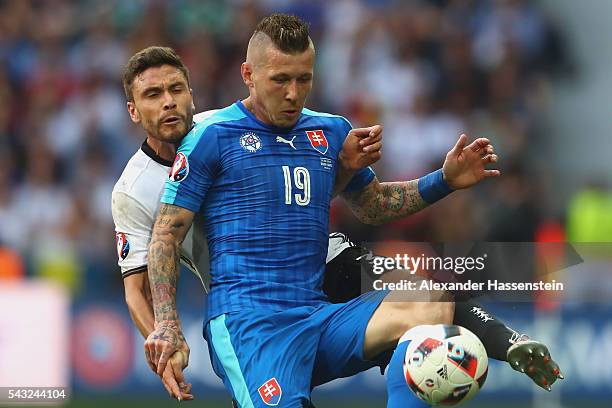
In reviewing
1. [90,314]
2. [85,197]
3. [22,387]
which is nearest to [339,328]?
[22,387]

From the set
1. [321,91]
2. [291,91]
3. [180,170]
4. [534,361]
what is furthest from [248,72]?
[321,91]

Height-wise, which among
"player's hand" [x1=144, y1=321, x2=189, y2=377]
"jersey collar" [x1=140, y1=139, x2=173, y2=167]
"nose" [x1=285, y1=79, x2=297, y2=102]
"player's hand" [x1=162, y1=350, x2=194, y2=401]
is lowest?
"player's hand" [x1=162, y1=350, x2=194, y2=401]

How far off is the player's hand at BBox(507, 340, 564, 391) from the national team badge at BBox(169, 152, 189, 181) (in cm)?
168

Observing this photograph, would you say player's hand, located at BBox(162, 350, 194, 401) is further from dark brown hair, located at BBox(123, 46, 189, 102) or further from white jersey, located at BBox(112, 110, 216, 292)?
dark brown hair, located at BBox(123, 46, 189, 102)

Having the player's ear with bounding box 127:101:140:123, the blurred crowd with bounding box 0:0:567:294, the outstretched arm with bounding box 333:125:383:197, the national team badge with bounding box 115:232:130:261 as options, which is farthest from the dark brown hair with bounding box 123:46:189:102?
the blurred crowd with bounding box 0:0:567:294

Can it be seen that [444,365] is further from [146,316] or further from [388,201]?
[146,316]

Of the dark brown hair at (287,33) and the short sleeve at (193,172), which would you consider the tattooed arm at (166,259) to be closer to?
the short sleeve at (193,172)

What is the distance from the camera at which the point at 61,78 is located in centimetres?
1393

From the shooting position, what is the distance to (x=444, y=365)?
510cm

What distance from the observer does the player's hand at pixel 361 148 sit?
18.8ft

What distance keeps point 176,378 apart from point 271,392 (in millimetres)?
434

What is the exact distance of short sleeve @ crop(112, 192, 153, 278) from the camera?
6.00m

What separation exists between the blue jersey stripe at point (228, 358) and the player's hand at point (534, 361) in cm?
120

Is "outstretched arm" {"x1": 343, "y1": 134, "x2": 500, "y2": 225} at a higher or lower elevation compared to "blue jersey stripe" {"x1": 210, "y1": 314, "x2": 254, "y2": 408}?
higher
